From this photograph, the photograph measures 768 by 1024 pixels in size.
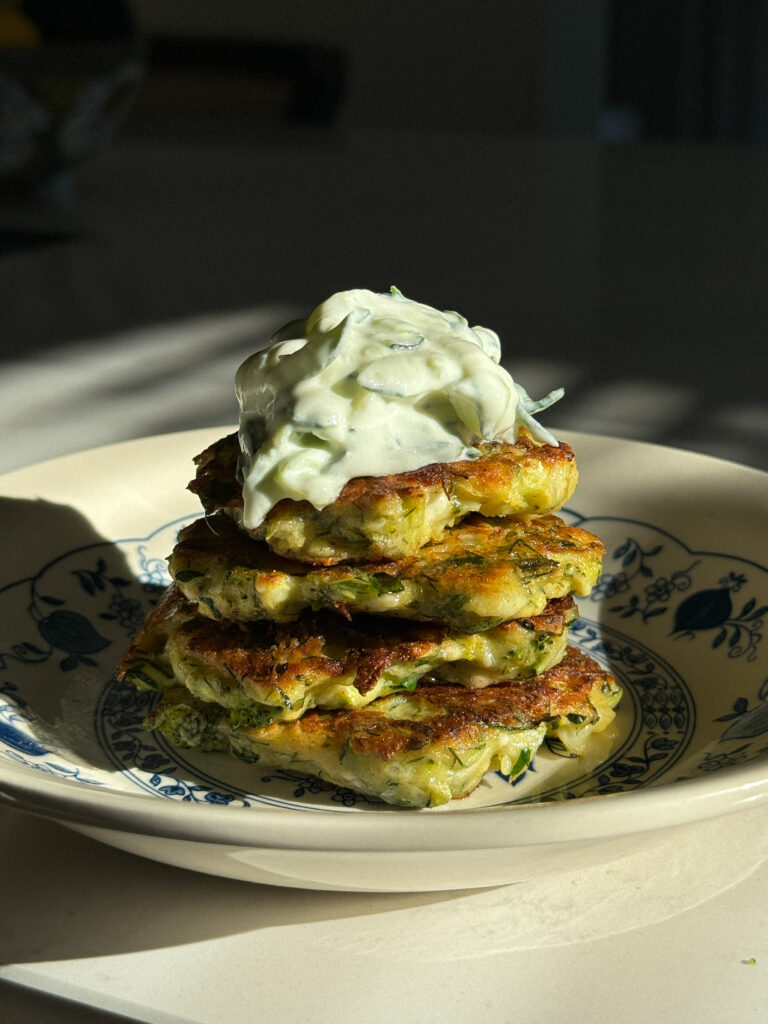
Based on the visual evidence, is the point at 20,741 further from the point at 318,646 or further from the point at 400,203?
the point at 400,203

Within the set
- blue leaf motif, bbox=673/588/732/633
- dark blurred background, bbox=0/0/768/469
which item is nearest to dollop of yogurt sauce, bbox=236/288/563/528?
blue leaf motif, bbox=673/588/732/633

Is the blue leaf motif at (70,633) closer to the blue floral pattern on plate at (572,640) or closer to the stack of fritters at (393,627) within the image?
the blue floral pattern on plate at (572,640)

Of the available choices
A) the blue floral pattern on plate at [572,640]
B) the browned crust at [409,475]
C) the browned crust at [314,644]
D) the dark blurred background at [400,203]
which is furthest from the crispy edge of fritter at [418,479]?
the dark blurred background at [400,203]

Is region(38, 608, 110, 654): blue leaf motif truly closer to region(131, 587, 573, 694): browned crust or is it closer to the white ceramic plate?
the white ceramic plate

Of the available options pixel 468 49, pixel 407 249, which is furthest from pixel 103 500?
pixel 468 49

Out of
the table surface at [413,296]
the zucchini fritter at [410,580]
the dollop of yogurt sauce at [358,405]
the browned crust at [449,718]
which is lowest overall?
the table surface at [413,296]

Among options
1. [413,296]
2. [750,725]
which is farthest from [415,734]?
[413,296]
